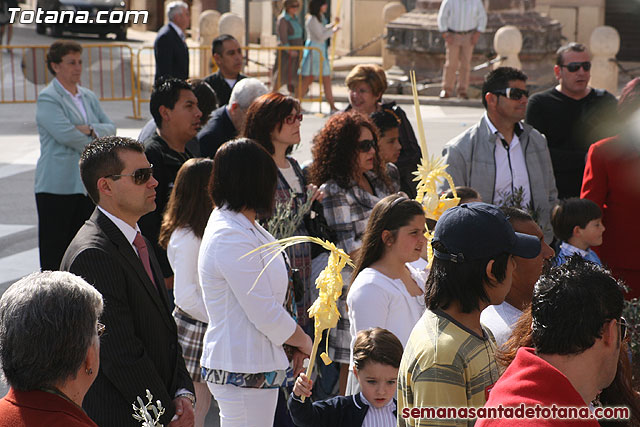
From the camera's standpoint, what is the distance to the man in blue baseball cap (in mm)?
3098

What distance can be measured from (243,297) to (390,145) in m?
2.94

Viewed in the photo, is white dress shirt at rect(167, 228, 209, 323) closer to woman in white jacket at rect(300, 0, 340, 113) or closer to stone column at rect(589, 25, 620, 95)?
woman in white jacket at rect(300, 0, 340, 113)

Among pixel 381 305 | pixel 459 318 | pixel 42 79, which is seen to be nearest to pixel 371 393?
pixel 381 305

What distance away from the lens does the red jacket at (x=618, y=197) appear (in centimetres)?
640

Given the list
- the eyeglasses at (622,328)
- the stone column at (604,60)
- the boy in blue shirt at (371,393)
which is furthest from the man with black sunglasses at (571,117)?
the stone column at (604,60)

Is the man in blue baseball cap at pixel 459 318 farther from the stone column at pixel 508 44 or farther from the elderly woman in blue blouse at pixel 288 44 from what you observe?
the stone column at pixel 508 44

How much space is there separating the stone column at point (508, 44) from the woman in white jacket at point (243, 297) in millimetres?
13629

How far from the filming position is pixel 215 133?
24.0 feet

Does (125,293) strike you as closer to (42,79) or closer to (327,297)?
(327,297)

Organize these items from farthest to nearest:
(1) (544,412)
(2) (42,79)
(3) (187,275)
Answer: (2) (42,79) < (3) (187,275) < (1) (544,412)

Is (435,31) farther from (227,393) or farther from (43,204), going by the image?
(227,393)

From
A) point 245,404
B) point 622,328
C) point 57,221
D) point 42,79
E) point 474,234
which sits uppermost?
point 474,234

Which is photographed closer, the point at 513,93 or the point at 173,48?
the point at 513,93

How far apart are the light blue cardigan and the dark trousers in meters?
0.08
